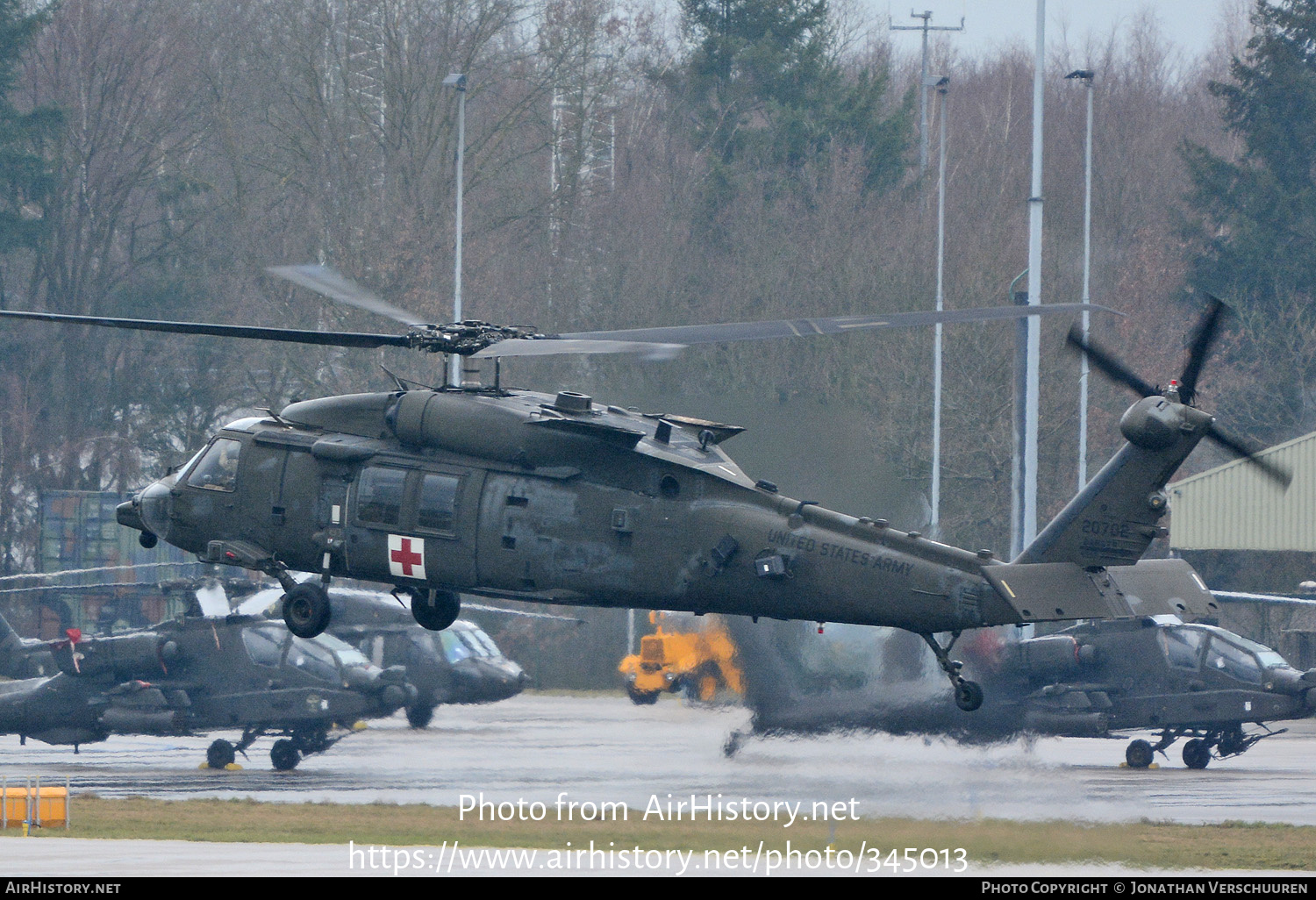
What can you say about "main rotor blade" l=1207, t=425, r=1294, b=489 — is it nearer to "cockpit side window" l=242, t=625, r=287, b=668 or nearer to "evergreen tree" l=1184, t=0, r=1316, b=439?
"cockpit side window" l=242, t=625, r=287, b=668

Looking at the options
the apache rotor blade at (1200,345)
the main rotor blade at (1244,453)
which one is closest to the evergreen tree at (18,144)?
the apache rotor blade at (1200,345)

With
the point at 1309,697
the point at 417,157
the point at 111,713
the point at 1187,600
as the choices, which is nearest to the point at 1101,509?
the point at 1187,600

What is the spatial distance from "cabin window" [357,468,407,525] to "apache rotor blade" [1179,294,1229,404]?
7.31m

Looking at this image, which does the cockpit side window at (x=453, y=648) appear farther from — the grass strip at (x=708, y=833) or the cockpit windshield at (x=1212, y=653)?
the cockpit windshield at (x=1212, y=653)

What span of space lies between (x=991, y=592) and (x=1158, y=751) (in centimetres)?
1688

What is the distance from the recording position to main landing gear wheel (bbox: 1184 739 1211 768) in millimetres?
30103

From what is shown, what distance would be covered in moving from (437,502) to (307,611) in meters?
1.91

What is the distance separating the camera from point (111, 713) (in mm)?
30062

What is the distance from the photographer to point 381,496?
55.9ft

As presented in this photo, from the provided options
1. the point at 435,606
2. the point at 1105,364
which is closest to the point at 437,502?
the point at 435,606

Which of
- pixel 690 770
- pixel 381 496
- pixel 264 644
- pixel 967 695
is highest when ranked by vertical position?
pixel 381 496

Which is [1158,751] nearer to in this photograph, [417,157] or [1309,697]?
[1309,697]

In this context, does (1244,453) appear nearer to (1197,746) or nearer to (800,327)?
(800,327)

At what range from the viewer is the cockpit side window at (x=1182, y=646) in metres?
28.9
